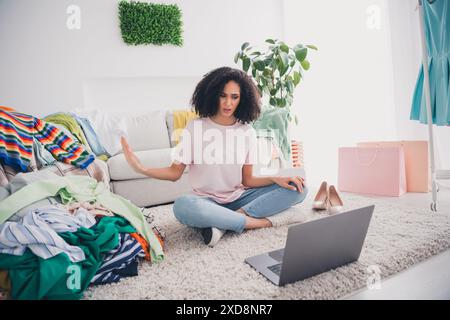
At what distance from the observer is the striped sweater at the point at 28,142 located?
4.27 feet

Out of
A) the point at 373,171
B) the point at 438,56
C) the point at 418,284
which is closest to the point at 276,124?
the point at 373,171

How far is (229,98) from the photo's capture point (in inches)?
46.7

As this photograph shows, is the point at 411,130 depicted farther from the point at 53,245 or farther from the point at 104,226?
the point at 53,245

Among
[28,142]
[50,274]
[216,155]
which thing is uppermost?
[28,142]

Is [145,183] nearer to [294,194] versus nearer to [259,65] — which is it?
[294,194]

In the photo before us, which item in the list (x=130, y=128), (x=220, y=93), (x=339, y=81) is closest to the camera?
(x=220, y=93)

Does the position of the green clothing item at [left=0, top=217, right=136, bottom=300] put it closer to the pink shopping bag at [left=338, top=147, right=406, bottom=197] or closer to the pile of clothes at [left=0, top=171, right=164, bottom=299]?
the pile of clothes at [left=0, top=171, right=164, bottom=299]

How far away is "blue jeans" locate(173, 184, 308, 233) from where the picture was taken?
3.68 ft

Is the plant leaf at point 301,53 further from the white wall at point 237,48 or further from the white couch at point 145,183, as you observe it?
the white couch at point 145,183

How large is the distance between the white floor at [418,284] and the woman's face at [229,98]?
0.80 metres

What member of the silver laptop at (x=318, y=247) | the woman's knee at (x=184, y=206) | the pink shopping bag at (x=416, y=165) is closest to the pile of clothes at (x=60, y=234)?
the woman's knee at (x=184, y=206)

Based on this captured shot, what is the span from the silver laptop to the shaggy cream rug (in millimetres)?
26

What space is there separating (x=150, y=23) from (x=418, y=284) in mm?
2867

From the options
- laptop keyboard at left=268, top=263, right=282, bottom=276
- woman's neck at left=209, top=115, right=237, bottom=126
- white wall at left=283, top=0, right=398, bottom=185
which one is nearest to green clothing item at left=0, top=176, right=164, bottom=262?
laptop keyboard at left=268, top=263, right=282, bottom=276
